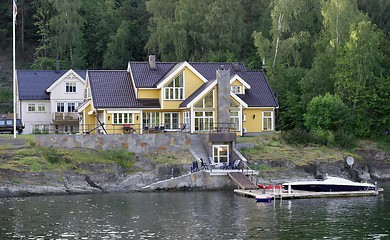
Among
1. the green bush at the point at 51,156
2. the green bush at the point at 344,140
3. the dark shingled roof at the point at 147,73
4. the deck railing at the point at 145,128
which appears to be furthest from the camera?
the dark shingled roof at the point at 147,73

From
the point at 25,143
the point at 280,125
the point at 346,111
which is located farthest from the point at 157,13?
the point at 25,143

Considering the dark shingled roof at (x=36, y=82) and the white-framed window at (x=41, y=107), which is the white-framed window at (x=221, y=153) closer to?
the dark shingled roof at (x=36, y=82)

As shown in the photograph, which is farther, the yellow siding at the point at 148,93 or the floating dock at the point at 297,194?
the yellow siding at the point at 148,93

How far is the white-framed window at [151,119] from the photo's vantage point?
71.1 m

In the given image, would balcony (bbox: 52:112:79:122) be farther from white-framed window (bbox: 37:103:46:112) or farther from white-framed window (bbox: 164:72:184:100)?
white-framed window (bbox: 164:72:184:100)

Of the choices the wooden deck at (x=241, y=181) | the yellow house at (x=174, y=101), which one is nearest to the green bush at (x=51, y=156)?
the yellow house at (x=174, y=101)

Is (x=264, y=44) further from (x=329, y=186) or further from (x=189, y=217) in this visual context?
→ (x=189, y=217)

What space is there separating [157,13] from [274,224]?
2223 inches

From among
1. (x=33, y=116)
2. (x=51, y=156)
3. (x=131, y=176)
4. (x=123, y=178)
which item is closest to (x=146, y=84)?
(x=131, y=176)

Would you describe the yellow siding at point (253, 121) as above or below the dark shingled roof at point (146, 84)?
below

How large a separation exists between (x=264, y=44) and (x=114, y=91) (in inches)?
758

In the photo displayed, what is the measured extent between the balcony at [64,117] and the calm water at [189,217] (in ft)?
93.3

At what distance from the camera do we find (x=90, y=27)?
346ft

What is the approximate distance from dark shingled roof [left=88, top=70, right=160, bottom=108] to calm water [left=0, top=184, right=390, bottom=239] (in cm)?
1477
